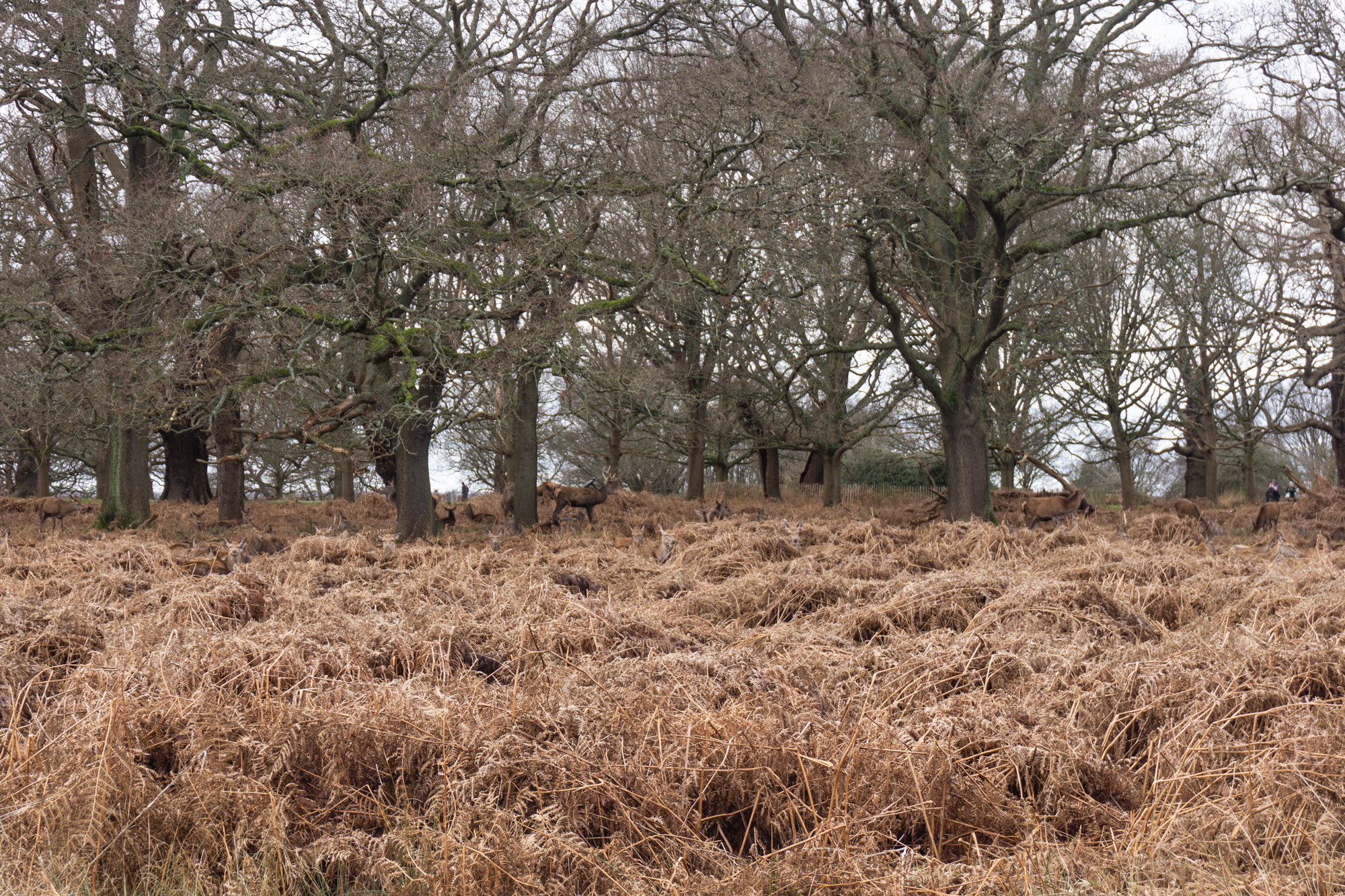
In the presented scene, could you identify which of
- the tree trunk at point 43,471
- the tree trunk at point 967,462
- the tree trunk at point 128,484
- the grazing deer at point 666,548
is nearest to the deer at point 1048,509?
the tree trunk at point 967,462

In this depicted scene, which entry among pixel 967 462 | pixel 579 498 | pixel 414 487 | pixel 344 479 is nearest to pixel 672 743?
pixel 414 487

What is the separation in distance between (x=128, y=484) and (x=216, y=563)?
29.0ft

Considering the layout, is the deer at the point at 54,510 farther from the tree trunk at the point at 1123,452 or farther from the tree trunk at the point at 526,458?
the tree trunk at the point at 1123,452

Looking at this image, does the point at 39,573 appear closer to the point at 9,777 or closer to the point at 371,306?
the point at 371,306

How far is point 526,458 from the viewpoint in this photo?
15.9 metres

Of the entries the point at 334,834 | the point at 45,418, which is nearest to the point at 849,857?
the point at 334,834

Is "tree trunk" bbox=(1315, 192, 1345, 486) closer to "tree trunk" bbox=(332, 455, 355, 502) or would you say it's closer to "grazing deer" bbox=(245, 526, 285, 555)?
"grazing deer" bbox=(245, 526, 285, 555)

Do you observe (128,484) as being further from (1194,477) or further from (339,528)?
(1194,477)

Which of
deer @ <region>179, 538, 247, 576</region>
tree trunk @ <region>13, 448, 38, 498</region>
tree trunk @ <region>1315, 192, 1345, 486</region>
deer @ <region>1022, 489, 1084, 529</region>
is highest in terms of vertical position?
tree trunk @ <region>1315, 192, 1345, 486</region>

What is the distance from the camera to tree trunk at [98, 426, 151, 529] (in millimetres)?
15477

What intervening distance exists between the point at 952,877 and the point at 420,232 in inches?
387

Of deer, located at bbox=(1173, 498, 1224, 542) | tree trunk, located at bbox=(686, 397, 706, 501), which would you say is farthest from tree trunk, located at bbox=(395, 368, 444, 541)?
deer, located at bbox=(1173, 498, 1224, 542)

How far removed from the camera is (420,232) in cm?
1107

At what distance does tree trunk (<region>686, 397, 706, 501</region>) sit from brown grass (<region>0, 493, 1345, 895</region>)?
14097 millimetres
